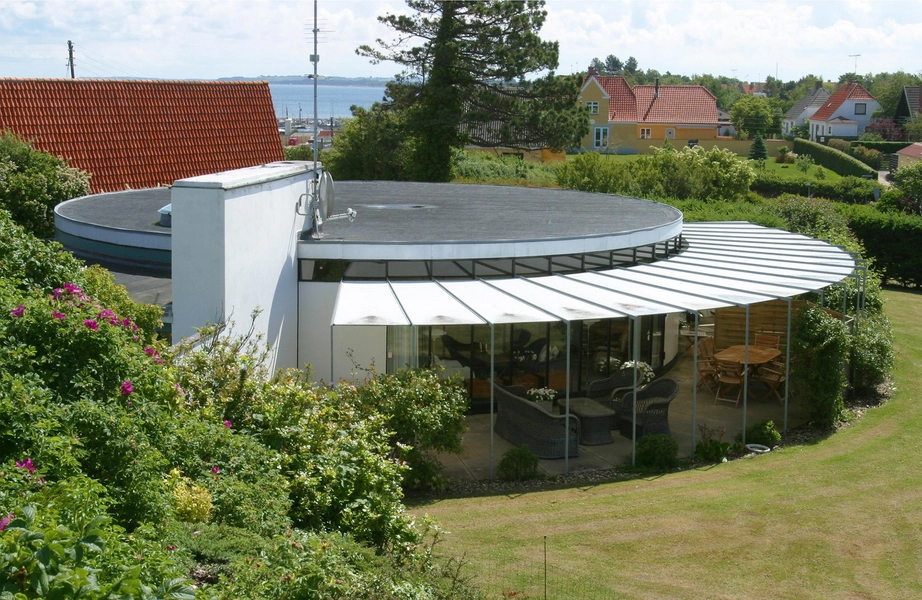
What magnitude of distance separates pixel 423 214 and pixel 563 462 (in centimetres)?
764

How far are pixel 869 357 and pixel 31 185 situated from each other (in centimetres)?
1791

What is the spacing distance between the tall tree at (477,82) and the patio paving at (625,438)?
22525 millimetres

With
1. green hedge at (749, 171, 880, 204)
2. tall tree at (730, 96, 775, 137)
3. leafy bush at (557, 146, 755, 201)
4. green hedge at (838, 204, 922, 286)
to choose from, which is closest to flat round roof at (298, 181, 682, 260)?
leafy bush at (557, 146, 755, 201)

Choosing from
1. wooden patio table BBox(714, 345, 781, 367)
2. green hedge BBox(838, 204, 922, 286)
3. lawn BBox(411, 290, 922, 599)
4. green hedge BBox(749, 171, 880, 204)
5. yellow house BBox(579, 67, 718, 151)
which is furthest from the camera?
yellow house BBox(579, 67, 718, 151)

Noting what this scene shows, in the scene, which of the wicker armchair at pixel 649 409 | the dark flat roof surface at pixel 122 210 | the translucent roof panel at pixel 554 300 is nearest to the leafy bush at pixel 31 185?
the dark flat roof surface at pixel 122 210

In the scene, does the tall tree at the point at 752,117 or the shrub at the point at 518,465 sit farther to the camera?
the tall tree at the point at 752,117

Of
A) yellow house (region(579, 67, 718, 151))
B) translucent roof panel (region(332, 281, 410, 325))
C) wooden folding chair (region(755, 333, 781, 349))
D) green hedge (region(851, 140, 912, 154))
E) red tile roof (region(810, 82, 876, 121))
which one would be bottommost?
wooden folding chair (region(755, 333, 781, 349))

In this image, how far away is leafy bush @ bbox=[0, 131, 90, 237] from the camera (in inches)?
810

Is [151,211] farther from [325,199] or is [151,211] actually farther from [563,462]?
[563,462]

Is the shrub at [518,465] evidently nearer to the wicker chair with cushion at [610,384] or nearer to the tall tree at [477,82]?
the wicker chair with cushion at [610,384]

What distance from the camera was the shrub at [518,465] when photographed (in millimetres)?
12602

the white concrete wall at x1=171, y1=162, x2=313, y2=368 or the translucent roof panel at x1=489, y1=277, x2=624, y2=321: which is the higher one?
the white concrete wall at x1=171, y1=162, x2=313, y2=368

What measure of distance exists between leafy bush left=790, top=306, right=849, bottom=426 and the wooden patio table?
148cm

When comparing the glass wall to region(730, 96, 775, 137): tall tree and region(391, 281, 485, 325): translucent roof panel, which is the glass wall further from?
region(730, 96, 775, 137): tall tree
